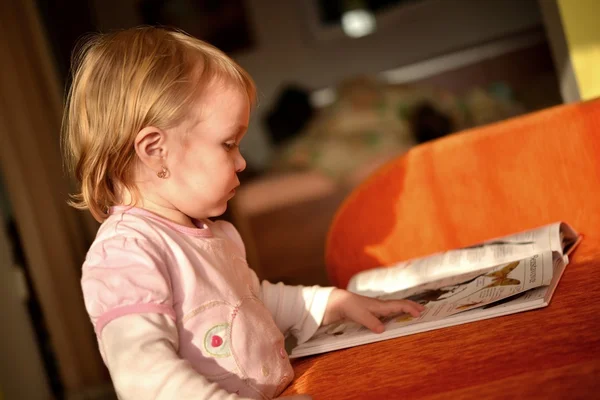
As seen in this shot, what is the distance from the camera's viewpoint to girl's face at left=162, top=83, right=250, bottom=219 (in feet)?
2.69

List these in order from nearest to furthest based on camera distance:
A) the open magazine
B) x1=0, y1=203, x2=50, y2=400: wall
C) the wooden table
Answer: the wooden table, the open magazine, x1=0, y1=203, x2=50, y2=400: wall

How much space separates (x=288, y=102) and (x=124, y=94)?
3.55 meters

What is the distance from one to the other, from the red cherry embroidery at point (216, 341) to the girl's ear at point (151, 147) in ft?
0.68

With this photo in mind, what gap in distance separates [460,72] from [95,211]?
3759 mm

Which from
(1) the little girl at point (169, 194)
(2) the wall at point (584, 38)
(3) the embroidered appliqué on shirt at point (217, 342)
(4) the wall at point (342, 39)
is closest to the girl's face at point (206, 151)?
(1) the little girl at point (169, 194)

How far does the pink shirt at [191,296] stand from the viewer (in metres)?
0.72

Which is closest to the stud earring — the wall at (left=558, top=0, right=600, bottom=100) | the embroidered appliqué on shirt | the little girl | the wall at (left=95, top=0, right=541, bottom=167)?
the little girl

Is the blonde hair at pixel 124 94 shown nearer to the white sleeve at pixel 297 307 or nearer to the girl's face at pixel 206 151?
the girl's face at pixel 206 151

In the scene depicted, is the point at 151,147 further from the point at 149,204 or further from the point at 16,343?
the point at 16,343

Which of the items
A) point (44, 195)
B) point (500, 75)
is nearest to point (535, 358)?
point (44, 195)

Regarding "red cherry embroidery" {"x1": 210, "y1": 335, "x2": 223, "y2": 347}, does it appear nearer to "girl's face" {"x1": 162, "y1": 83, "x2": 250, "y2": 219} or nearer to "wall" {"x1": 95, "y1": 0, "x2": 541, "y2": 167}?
"girl's face" {"x1": 162, "y1": 83, "x2": 250, "y2": 219}

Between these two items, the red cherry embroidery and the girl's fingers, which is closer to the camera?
the red cherry embroidery

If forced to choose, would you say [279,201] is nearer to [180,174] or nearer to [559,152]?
[559,152]

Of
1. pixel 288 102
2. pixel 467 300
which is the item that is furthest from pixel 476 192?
pixel 288 102
